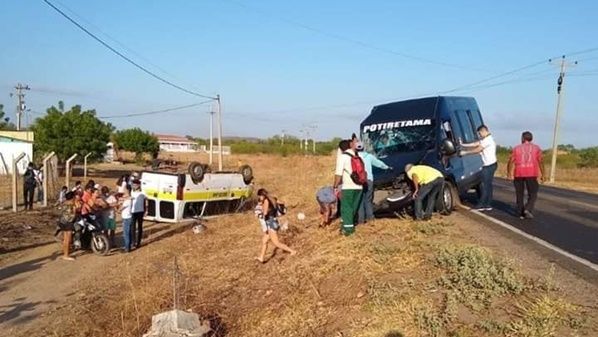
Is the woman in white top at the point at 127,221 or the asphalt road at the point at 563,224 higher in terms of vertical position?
Answer: the asphalt road at the point at 563,224

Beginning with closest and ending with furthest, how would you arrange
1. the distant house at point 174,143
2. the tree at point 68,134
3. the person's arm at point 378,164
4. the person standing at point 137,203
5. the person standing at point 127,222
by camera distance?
the person's arm at point 378,164 → the person standing at point 127,222 → the person standing at point 137,203 → the tree at point 68,134 → the distant house at point 174,143

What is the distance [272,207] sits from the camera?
34.4ft

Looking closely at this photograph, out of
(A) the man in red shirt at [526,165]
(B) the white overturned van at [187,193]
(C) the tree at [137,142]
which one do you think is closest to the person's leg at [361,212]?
(A) the man in red shirt at [526,165]

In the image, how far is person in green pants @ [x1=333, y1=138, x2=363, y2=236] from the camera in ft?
31.7

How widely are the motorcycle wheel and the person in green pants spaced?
24.2 ft

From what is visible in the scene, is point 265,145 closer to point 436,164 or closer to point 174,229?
point 174,229

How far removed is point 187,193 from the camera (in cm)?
2033

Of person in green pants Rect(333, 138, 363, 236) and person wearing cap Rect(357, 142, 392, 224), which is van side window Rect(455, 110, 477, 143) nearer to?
person wearing cap Rect(357, 142, 392, 224)

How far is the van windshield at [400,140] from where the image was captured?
38.5 feet

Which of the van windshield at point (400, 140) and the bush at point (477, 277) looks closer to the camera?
the bush at point (477, 277)

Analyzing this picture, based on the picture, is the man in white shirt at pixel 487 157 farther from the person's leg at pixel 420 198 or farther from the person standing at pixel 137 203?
the person standing at pixel 137 203

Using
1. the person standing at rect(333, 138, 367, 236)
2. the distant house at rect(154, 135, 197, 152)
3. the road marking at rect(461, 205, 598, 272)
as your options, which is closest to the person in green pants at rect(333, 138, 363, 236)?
the person standing at rect(333, 138, 367, 236)

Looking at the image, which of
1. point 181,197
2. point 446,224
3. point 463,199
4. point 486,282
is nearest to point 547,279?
point 486,282

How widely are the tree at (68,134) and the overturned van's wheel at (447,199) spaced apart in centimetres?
4356
